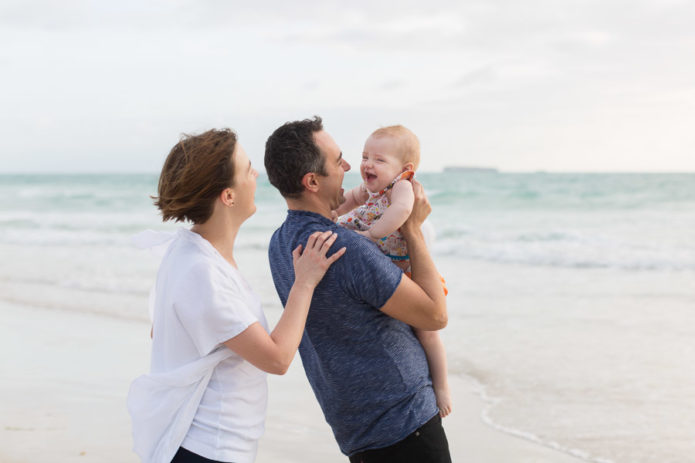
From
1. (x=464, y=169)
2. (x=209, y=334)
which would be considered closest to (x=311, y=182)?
(x=209, y=334)

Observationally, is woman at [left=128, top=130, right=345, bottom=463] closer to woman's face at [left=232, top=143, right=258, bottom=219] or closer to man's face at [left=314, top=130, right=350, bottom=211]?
woman's face at [left=232, top=143, right=258, bottom=219]

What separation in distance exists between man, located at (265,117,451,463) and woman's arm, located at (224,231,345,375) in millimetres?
52

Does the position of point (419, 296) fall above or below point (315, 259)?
below

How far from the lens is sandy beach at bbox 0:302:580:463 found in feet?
13.3

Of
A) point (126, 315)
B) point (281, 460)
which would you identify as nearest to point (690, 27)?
point (126, 315)

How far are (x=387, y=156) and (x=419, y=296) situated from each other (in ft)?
2.41

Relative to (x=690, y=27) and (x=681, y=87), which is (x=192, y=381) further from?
(x=681, y=87)

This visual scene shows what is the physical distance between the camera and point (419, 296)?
192 centimetres

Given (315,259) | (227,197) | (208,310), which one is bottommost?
(208,310)

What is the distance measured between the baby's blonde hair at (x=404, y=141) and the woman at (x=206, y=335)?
711mm

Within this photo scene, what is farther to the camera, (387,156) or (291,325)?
(387,156)

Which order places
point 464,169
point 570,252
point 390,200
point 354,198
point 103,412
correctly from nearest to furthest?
point 390,200
point 354,198
point 103,412
point 570,252
point 464,169

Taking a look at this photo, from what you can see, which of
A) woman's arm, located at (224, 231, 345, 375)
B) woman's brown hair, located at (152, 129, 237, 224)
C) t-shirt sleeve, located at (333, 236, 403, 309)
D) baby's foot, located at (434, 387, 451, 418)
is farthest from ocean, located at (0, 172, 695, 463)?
woman's brown hair, located at (152, 129, 237, 224)

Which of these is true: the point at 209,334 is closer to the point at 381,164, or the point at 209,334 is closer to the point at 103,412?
the point at 381,164
